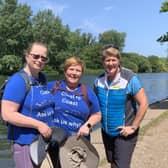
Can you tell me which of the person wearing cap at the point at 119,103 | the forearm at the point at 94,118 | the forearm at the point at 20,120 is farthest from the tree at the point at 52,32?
the forearm at the point at 20,120

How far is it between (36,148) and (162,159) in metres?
3.99

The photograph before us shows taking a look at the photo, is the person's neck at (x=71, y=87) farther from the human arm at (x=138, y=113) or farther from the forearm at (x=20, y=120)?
the human arm at (x=138, y=113)

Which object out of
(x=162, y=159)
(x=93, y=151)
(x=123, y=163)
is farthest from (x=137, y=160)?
(x=93, y=151)

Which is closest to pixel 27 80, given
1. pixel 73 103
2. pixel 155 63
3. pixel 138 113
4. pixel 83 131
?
pixel 73 103

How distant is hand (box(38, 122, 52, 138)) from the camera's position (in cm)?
378

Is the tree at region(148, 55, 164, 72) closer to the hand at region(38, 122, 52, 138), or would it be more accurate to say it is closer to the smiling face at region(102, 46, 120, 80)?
the smiling face at region(102, 46, 120, 80)

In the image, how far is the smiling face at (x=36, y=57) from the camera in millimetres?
3875

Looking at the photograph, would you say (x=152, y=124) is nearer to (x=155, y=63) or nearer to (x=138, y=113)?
(x=138, y=113)

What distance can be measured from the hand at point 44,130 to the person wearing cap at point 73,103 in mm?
245

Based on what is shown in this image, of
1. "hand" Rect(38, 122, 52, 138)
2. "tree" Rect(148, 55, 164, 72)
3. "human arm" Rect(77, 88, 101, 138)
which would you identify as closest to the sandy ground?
"human arm" Rect(77, 88, 101, 138)

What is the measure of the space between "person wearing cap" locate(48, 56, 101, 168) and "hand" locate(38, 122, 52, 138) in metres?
0.25

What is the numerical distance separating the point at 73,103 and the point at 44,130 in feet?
1.44

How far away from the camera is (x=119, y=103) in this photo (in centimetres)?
450

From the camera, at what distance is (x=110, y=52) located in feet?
14.6
